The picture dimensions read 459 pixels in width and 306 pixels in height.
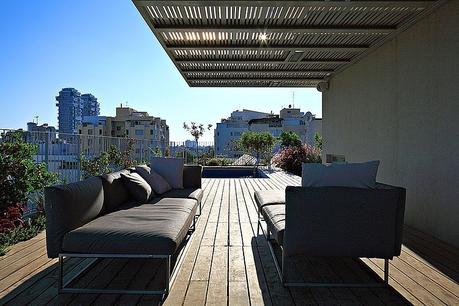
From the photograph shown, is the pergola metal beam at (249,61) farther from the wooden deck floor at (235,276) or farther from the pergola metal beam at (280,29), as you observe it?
the wooden deck floor at (235,276)

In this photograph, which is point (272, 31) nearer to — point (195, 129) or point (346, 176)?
point (346, 176)

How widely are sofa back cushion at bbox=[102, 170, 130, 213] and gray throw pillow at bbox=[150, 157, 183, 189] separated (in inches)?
40.2

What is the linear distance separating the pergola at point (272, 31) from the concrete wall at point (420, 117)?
0.99 ft

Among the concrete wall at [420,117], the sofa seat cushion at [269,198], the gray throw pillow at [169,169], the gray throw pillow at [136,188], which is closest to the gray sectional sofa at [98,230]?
the gray throw pillow at [136,188]

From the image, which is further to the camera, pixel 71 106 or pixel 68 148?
pixel 71 106

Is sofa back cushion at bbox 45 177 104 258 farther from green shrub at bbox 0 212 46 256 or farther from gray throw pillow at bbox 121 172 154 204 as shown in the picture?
green shrub at bbox 0 212 46 256

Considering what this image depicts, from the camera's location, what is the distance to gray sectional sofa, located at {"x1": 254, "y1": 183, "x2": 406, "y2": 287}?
2.43 metres

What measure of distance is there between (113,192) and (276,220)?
5.13ft

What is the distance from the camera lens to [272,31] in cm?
458

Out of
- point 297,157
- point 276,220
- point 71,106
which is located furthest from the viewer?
point 71,106

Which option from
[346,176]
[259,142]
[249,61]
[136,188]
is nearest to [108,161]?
[136,188]

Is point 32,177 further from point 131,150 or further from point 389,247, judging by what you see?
point 131,150

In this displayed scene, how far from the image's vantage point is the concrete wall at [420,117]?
3.60m

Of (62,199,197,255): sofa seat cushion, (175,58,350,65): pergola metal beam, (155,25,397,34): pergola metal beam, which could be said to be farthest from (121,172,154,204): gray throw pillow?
(175,58,350,65): pergola metal beam
